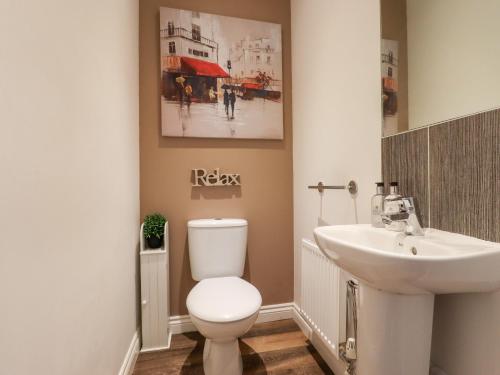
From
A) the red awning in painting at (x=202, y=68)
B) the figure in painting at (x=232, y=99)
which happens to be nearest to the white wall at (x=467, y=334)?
the figure in painting at (x=232, y=99)

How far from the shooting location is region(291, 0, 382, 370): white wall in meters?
1.15

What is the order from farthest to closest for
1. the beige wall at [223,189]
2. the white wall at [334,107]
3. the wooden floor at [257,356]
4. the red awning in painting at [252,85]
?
1. the red awning in painting at [252,85]
2. the beige wall at [223,189]
3. the wooden floor at [257,356]
4. the white wall at [334,107]

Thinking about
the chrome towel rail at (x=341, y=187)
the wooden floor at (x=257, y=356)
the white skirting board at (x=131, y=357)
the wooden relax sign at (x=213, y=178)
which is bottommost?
the wooden floor at (x=257, y=356)

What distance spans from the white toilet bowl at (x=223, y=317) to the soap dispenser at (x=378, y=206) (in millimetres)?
689

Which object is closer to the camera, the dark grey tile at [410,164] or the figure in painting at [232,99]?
the dark grey tile at [410,164]

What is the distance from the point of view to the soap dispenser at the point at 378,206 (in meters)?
1.00

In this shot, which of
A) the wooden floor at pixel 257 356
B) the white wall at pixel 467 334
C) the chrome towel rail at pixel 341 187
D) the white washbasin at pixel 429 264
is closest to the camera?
the white washbasin at pixel 429 264

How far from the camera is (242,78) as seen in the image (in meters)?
1.86

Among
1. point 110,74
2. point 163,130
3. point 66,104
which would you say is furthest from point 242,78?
point 66,104

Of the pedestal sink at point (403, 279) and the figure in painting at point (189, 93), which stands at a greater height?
the figure in painting at point (189, 93)

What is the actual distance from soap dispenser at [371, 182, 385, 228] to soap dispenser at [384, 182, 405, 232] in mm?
55

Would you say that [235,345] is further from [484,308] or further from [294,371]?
[484,308]

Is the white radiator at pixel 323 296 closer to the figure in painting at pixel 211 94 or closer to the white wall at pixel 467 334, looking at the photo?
the white wall at pixel 467 334

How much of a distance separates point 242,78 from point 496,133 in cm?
154
